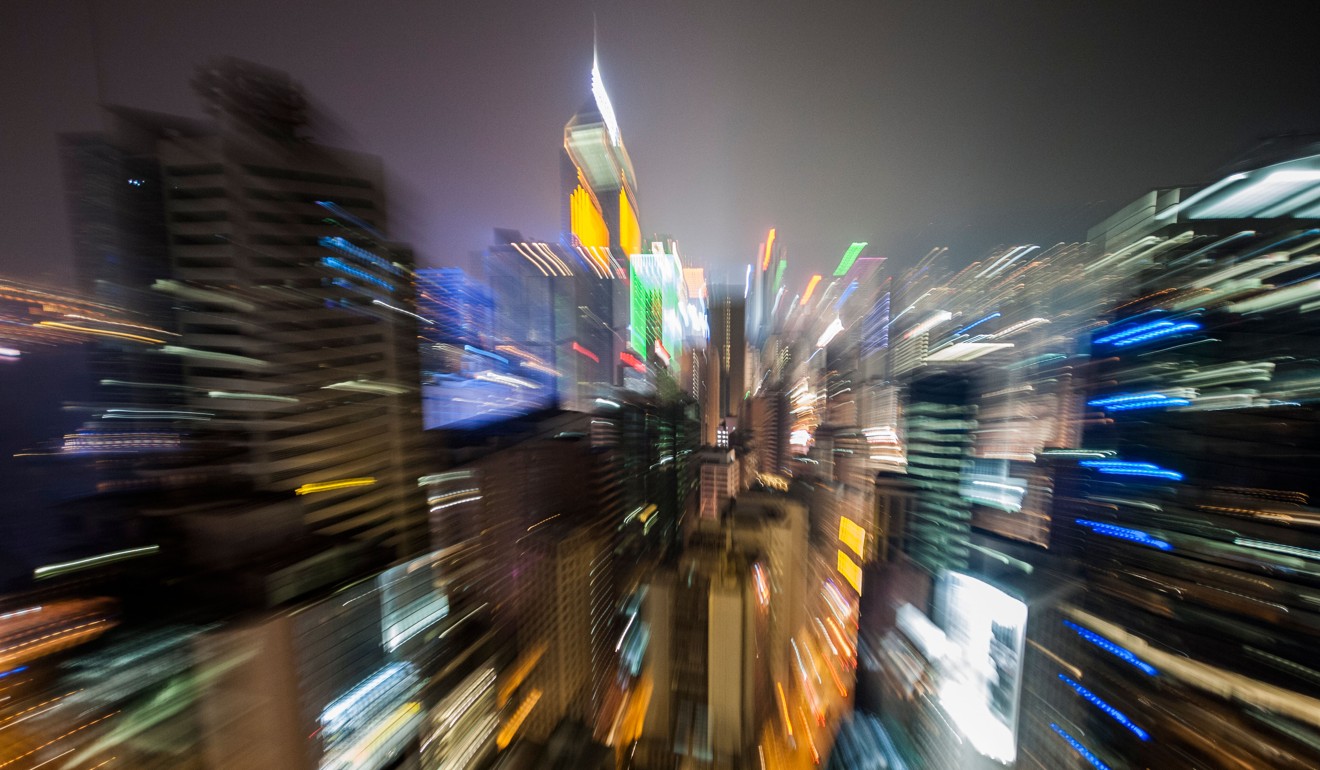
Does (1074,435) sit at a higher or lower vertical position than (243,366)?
lower

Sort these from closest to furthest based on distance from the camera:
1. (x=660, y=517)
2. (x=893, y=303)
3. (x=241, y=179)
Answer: (x=241, y=179), (x=893, y=303), (x=660, y=517)

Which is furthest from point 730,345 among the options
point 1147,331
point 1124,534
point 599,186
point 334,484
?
point 334,484

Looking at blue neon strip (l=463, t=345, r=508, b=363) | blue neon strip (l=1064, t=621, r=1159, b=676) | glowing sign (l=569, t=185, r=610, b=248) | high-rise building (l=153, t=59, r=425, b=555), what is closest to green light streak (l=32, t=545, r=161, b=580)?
high-rise building (l=153, t=59, r=425, b=555)

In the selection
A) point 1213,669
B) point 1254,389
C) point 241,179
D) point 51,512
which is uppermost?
point 241,179

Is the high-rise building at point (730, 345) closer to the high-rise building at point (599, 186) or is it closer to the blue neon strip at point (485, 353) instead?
the high-rise building at point (599, 186)

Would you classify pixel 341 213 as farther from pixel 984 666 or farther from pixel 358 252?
pixel 984 666

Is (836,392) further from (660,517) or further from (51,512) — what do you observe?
(51,512)

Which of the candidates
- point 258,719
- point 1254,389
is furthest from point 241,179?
point 1254,389
